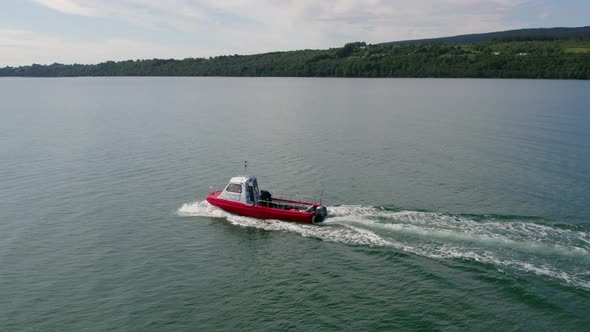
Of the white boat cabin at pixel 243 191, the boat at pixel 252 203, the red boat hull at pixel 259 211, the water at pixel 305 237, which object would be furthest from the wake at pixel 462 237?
the white boat cabin at pixel 243 191

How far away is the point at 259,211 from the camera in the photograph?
42031 mm

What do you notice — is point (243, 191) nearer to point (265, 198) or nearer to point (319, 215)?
point (265, 198)

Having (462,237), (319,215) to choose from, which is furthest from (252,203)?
(462,237)

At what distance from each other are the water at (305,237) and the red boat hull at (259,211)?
874 millimetres

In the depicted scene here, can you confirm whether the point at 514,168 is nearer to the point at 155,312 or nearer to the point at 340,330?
the point at 340,330

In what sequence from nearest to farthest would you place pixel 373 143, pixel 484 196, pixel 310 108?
1. pixel 484 196
2. pixel 373 143
3. pixel 310 108

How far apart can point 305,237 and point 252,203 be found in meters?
7.64

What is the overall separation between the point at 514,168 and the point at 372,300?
36.4 m

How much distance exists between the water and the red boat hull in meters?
0.87

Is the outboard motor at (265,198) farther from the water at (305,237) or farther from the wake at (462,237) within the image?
the water at (305,237)

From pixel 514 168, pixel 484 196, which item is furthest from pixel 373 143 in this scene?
pixel 484 196

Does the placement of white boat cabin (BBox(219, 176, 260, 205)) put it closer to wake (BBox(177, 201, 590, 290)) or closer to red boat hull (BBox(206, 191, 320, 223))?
red boat hull (BBox(206, 191, 320, 223))

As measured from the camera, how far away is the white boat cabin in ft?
141

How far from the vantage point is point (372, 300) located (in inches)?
1104
